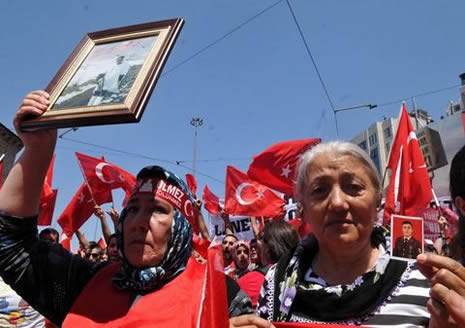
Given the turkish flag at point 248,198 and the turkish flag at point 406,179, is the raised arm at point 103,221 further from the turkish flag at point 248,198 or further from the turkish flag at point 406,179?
the turkish flag at point 406,179

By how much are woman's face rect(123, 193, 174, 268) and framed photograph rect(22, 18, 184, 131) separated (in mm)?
524

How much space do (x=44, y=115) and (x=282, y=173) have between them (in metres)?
5.73

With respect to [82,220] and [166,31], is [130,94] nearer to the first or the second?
[166,31]

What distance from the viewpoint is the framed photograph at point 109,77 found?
1.60 m

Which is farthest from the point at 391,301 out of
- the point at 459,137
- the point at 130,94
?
the point at 459,137

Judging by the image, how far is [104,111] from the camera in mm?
1597

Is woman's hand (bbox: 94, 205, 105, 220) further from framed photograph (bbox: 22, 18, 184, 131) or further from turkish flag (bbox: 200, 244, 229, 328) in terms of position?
turkish flag (bbox: 200, 244, 229, 328)

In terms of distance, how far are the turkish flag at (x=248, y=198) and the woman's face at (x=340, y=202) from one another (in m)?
5.81

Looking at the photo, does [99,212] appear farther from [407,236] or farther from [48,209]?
[407,236]

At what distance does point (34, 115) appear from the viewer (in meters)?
1.79

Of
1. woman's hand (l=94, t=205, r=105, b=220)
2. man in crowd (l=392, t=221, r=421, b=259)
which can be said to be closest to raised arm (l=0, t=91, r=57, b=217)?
man in crowd (l=392, t=221, r=421, b=259)

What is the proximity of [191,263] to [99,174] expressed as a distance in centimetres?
523

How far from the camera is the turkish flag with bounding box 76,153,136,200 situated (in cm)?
682

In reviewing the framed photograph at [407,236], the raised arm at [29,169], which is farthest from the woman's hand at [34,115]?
the framed photograph at [407,236]
